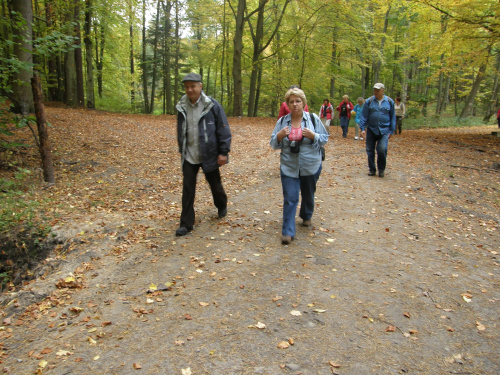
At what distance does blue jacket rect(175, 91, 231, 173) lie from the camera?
488 cm

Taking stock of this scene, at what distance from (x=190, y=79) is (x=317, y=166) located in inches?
85.5

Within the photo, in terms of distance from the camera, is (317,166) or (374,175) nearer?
(317,166)

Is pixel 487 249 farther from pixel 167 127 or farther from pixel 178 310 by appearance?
pixel 167 127

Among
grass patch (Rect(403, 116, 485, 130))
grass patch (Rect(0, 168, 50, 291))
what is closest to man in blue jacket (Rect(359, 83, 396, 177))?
grass patch (Rect(0, 168, 50, 291))

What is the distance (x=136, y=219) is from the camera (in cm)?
578

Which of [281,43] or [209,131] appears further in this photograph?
[281,43]

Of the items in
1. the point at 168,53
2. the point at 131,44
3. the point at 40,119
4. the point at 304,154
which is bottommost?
the point at 304,154

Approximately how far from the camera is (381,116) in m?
7.75

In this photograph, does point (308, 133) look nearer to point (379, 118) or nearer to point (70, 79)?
point (379, 118)

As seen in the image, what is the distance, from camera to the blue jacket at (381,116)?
771 cm

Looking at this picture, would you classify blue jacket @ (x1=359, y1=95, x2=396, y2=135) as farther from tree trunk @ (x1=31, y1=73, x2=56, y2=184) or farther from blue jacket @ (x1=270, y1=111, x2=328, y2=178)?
tree trunk @ (x1=31, y1=73, x2=56, y2=184)

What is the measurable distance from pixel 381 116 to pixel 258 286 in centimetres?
568

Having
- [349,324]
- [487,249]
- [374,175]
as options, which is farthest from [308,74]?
[349,324]

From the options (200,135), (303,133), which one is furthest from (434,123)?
(200,135)
